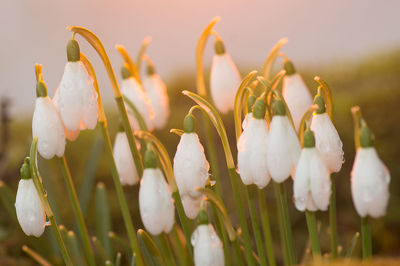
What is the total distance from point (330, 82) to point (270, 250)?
4.05 feet

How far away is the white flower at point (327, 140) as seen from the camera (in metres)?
0.60

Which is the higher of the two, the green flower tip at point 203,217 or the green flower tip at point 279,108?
the green flower tip at point 279,108

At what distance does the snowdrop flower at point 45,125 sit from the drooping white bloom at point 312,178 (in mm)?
281

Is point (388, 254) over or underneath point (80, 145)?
underneath

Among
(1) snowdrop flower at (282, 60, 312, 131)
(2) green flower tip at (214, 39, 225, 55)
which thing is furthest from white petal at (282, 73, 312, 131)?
(2) green flower tip at (214, 39, 225, 55)

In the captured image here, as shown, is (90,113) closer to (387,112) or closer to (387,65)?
(387,112)

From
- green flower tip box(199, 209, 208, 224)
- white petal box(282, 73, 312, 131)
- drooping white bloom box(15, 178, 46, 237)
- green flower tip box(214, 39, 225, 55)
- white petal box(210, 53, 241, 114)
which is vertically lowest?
green flower tip box(199, 209, 208, 224)

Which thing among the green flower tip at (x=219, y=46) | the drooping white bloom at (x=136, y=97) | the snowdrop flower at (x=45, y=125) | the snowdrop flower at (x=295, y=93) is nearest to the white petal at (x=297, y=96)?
the snowdrop flower at (x=295, y=93)

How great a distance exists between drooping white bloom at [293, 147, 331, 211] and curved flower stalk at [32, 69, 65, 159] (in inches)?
11.1

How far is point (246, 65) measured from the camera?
77.2 inches

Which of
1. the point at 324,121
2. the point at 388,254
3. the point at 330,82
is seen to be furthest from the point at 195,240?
the point at 330,82

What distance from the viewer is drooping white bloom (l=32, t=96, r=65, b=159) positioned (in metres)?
0.63

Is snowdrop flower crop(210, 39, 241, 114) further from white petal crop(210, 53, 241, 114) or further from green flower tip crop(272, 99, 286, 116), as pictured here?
green flower tip crop(272, 99, 286, 116)

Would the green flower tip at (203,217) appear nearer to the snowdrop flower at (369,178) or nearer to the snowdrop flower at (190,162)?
the snowdrop flower at (190,162)
